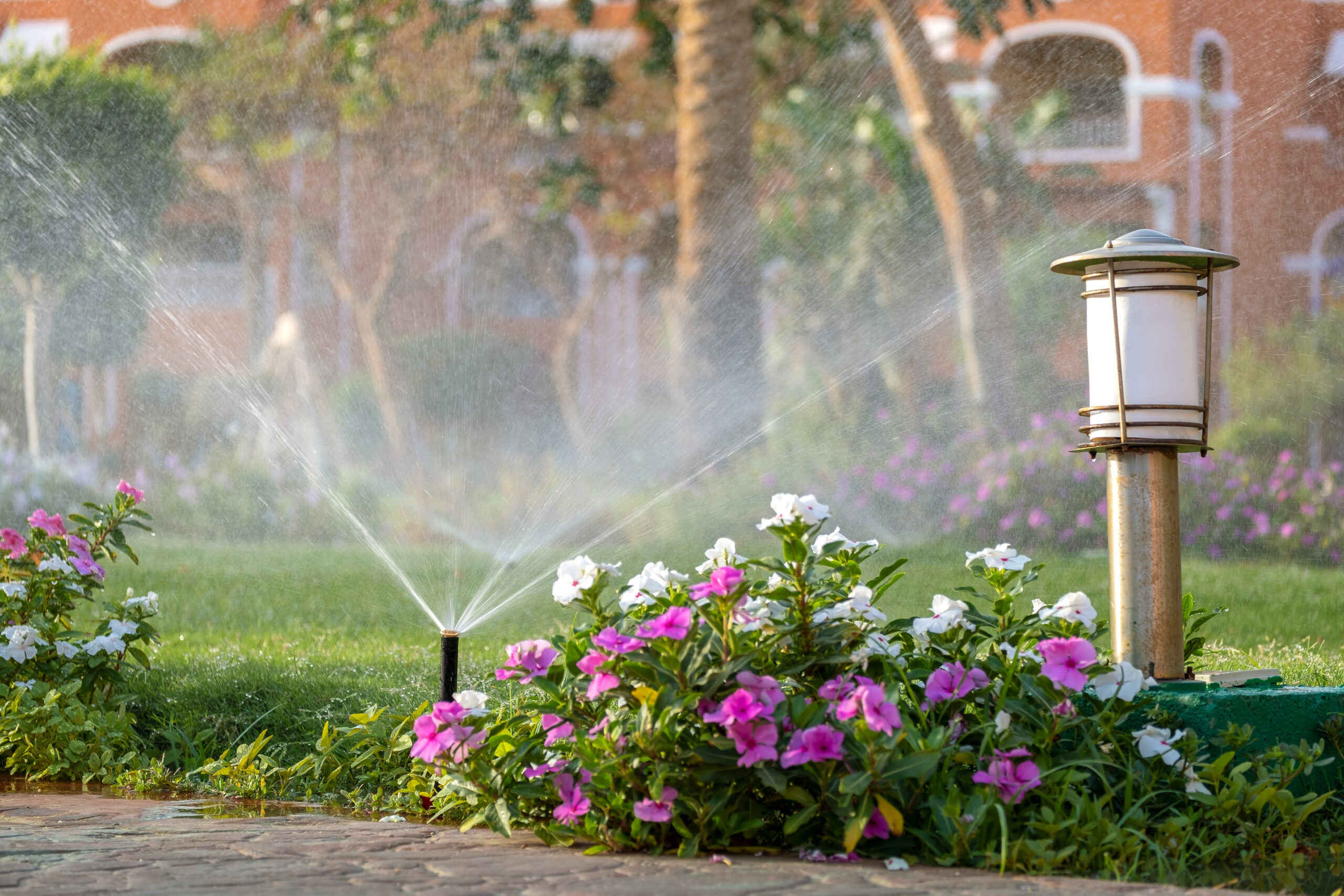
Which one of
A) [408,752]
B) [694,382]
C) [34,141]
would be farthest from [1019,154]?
[408,752]

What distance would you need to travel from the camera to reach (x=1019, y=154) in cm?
1512

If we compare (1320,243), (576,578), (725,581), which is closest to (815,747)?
(725,581)

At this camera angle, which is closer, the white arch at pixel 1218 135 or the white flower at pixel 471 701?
the white flower at pixel 471 701

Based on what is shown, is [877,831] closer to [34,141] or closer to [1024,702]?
[1024,702]

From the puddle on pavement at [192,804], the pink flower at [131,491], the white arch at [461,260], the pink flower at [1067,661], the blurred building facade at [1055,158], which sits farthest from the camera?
the white arch at [461,260]

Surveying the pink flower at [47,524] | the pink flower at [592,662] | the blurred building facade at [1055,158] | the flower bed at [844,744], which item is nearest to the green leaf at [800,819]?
the flower bed at [844,744]

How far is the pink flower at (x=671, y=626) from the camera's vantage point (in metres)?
2.50

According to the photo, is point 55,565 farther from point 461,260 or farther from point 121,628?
point 461,260

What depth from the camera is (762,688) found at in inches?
97.4

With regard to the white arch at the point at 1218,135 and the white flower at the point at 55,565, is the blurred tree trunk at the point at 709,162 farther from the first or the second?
the white arch at the point at 1218,135

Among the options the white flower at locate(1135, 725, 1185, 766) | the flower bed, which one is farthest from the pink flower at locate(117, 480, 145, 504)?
the white flower at locate(1135, 725, 1185, 766)

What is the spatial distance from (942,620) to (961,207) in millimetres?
8842

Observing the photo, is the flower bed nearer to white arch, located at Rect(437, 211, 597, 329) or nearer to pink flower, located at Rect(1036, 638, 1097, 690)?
pink flower, located at Rect(1036, 638, 1097, 690)

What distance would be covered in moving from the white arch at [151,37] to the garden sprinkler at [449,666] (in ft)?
45.9
